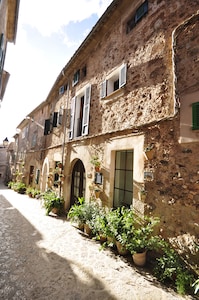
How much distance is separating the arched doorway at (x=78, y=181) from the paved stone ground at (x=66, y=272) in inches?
86.3

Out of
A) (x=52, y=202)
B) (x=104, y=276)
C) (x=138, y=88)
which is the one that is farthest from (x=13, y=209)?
(x=138, y=88)

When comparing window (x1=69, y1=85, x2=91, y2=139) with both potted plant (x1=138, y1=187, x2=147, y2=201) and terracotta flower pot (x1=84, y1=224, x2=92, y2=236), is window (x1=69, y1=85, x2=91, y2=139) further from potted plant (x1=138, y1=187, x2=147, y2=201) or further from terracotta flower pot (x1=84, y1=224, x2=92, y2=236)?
potted plant (x1=138, y1=187, x2=147, y2=201)

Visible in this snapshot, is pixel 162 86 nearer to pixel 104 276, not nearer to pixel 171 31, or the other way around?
pixel 171 31

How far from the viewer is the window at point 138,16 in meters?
4.53

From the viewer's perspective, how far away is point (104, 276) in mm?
2920

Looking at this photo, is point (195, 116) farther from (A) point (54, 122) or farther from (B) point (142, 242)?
(A) point (54, 122)

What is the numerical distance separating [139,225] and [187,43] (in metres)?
4.13

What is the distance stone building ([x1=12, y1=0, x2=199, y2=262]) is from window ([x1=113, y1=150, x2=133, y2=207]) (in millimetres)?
29

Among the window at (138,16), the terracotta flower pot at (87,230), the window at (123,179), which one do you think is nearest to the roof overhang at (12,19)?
the window at (138,16)

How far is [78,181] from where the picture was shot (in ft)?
22.9

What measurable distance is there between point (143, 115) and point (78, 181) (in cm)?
417

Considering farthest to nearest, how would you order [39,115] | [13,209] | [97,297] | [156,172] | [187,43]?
[39,115] < [13,209] < [156,172] < [187,43] < [97,297]

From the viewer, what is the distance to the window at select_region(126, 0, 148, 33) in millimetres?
4531

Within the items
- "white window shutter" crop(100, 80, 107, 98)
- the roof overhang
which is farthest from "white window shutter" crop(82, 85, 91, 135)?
the roof overhang
